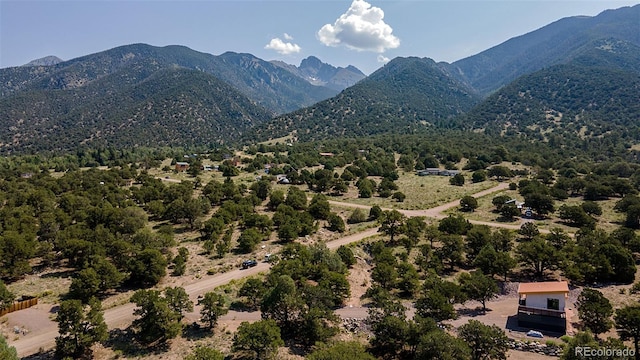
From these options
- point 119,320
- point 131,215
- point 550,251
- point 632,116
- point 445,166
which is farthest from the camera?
point 632,116

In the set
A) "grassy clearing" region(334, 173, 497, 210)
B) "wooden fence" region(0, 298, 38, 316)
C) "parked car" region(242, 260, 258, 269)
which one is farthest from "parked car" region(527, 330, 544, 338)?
"wooden fence" region(0, 298, 38, 316)

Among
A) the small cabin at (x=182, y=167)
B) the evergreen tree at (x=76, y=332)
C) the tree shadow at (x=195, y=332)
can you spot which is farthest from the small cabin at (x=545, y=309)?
the small cabin at (x=182, y=167)

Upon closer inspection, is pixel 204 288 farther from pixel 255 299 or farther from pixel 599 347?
pixel 599 347

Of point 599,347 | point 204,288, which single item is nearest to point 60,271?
point 204,288

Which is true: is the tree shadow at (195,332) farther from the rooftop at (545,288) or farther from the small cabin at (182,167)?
the small cabin at (182,167)

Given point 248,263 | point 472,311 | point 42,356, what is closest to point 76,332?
point 42,356

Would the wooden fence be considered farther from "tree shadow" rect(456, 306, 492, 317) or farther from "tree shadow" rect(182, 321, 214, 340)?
"tree shadow" rect(456, 306, 492, 317)

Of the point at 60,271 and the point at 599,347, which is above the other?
the point at 60,271
